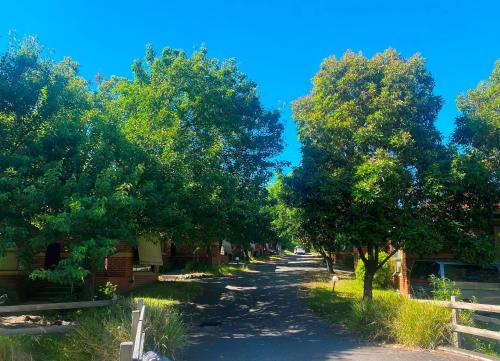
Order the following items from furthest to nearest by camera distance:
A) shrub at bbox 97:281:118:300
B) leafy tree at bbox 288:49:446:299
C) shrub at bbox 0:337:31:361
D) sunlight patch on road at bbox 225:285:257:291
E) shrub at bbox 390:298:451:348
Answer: sunlight patch on road at bbox 225:285:257:291
leafy tree at bbox 288:49:446:299
shrub at bbox 97:281:118:300
shrub at bbox 390:298:451:348
shrub at bbox 0:337:31:361

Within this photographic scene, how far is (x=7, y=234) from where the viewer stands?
27.8 feet

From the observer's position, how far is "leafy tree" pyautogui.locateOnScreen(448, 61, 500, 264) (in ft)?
42.9

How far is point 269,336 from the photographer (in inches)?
448

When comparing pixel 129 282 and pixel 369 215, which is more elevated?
pixel 369 215

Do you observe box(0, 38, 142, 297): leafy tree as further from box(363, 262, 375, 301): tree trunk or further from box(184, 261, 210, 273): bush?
box(184, 261, 210, 273): bush

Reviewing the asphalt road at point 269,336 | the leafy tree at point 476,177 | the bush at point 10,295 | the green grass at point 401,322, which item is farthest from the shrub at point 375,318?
the bush at point 10,295

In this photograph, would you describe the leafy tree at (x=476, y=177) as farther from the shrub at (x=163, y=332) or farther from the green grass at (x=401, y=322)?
the shrub at (x=163, y=332)

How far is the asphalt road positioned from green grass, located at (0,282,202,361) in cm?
83

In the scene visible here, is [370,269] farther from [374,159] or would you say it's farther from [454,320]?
[454,320]

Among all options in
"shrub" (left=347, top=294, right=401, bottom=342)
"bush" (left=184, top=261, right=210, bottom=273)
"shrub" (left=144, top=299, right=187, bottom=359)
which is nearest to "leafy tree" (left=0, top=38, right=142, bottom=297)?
"shrub" (left=144, top=299, right=187, bottom=359)

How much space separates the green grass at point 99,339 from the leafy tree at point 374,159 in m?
6.52

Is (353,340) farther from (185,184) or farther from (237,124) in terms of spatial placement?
(237,124)

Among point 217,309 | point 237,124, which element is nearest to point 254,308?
point 217,309

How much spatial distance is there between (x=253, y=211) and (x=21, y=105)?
11357 millimetres
